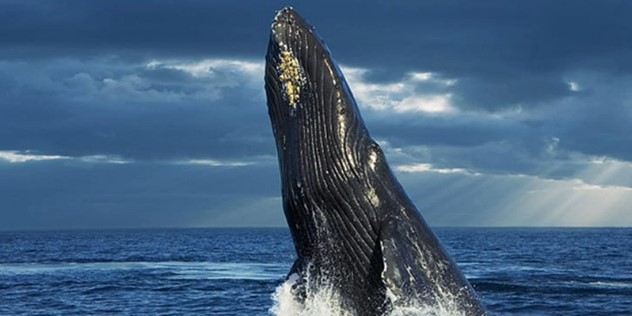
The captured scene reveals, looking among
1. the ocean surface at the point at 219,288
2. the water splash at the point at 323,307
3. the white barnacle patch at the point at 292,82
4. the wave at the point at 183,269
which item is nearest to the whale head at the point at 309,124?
the white barnacle patch at the point at 292,82

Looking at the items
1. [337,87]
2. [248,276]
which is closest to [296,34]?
[337,87]

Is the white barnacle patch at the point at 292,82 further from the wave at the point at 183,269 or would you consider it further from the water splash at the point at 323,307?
the wave at the point at 183,269

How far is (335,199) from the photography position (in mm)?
7906

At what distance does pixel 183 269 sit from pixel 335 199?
152ft

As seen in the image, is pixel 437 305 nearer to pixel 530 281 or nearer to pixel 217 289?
pixel 217 289

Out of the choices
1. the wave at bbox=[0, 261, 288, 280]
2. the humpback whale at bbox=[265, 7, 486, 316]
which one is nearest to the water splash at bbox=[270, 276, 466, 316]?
the humpback whale at bbox=[265, 7, 486, 316]

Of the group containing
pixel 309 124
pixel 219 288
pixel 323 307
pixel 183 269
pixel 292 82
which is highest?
pixel 292 82

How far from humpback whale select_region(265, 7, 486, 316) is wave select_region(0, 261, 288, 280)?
119ft

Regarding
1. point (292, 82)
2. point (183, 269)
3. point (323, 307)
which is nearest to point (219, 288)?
point (183, 269)

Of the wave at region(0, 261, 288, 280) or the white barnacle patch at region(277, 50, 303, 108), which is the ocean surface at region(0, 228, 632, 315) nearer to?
the wave at region(0, 261, 288, 280)

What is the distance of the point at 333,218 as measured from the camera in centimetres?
788

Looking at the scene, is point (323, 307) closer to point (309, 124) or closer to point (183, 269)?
point (309, 124)

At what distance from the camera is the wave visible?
1829 inches

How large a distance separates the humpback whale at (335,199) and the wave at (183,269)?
119ft
